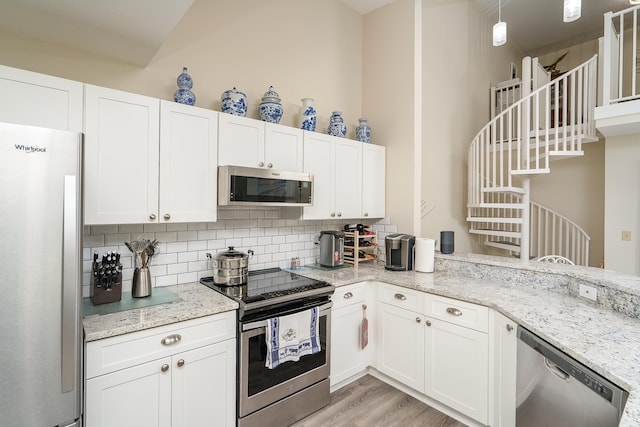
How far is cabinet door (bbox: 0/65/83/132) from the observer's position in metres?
1.50

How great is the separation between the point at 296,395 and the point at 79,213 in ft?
5.69

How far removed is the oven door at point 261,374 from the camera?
6.30 feet

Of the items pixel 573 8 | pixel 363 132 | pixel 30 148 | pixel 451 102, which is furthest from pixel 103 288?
pixel 451 102

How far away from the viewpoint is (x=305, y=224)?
3.16m

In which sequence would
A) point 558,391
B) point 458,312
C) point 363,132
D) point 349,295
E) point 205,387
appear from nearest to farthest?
point 558,391 < point 205,387 < point 458,312 < point 349,295 < point 363,132

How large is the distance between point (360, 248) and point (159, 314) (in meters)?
1.90

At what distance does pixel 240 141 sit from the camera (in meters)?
2.33

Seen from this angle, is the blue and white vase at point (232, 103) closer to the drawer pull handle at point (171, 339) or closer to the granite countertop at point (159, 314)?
the granite countertop at point (159, 314)

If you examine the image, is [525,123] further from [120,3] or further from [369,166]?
[120,3]

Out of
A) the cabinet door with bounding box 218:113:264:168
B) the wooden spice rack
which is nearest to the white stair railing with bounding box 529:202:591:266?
the wooden spice rack

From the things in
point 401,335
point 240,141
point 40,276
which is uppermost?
point 240,141

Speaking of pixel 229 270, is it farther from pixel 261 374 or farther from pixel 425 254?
pixel 425 254


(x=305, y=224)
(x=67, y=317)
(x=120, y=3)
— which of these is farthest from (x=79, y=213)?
(x=305, y=224)

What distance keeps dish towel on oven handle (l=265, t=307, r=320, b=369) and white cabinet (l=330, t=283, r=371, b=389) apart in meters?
0.28
